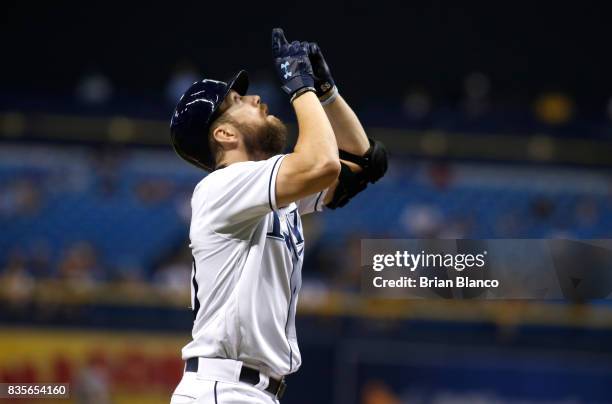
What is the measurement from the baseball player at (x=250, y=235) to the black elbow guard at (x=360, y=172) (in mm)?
418

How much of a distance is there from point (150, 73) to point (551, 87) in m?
6.73

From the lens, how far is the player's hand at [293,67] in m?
2.99

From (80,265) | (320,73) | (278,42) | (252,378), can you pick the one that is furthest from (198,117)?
(80,265)

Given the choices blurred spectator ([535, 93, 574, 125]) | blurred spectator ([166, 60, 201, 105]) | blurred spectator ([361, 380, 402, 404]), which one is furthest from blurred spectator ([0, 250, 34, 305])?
blurred spectator ([535, 93, 574, 125])

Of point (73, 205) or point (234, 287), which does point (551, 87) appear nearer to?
point (73, 205)

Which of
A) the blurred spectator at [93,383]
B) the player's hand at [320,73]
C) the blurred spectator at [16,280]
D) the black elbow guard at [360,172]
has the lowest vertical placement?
the black elbow guard at [360,172]

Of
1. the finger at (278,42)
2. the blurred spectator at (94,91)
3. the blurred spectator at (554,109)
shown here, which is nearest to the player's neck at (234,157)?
the finger at (278,42)

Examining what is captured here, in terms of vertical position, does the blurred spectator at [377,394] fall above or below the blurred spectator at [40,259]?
below

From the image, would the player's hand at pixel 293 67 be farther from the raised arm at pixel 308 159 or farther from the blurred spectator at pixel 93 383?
the blurred spectator at pixel 93 383

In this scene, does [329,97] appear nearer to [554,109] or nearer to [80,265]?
[80,265]

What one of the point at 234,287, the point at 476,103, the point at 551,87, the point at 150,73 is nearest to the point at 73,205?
the point at 150,73

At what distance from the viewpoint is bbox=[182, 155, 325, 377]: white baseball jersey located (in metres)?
2.86

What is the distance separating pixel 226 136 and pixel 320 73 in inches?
19.3

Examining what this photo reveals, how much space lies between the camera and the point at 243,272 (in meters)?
2.91
